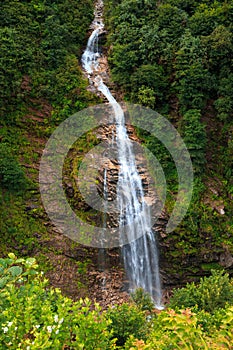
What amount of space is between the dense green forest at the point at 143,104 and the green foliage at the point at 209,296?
3 cm

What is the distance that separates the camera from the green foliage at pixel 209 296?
10.2m

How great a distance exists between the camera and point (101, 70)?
2028cm

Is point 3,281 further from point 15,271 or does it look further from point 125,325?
point 125,325

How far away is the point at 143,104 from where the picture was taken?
56.2ft

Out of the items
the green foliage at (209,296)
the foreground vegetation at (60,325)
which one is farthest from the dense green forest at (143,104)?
the foreground vegetation at (60,325)

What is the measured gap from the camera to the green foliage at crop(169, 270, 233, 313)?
10250mm

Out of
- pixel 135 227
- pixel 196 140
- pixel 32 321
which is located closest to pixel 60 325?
pixel 32 321

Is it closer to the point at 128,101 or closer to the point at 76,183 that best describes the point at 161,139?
the point at 128,101

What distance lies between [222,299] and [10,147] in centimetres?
1054

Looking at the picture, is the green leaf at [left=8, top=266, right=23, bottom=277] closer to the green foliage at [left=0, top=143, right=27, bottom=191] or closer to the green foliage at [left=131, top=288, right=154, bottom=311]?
the green foliage at [left=131, top=288, right=154, bottom=311]

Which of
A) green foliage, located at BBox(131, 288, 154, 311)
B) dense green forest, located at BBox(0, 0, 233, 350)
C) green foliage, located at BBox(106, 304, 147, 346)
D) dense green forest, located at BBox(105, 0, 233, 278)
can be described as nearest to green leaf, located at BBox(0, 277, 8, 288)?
green foliage, located at BBox(106, 304, 147, 346)

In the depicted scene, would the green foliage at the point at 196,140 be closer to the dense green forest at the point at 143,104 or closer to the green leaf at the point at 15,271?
the dense green forest at the point at 143,104

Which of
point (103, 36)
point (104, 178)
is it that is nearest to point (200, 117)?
point (104, 178)

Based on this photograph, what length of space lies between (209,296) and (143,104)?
10.2 m
